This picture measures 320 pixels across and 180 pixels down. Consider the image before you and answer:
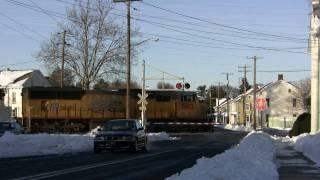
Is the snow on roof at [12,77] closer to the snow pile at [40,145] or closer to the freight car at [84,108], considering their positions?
the freight car at [84,108]

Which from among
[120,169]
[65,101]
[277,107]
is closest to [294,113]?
[277,107]

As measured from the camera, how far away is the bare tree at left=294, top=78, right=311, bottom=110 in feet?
402

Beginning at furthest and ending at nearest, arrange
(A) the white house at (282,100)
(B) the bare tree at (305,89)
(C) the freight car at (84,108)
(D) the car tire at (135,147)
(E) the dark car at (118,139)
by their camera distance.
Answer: (A) the white house at (282,100) < (B) the bare tree at (305,89) < (C) the freight car at (84,108) < (D) the car tire at (135,147) < (E) the dark car at (118,139)

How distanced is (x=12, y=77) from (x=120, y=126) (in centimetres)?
6687

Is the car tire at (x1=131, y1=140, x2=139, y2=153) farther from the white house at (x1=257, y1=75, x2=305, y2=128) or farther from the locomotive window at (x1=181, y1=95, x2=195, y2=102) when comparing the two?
the white house at (x1=257, y1=75, x2=305, y2=128)

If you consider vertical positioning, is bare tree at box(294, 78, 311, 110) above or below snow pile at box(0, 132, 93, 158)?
above

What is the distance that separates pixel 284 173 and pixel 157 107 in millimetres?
46193

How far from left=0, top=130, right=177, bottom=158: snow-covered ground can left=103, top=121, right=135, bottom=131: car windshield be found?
8.43 feet

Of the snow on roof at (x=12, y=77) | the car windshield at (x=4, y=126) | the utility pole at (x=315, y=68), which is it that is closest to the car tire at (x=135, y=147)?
the utility pole at (x=315, y=68)

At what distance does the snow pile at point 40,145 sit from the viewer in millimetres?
31556

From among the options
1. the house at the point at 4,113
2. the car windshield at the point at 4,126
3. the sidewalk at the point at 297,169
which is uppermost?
the house at the point at 4,113

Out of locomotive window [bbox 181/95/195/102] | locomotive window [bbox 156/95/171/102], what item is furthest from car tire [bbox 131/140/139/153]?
locomotive window [bbox 181/95/195/102]

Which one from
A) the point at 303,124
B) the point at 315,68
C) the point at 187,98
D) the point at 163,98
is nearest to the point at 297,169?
the point at 315,68

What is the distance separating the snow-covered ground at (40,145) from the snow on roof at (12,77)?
56544 millimetres
